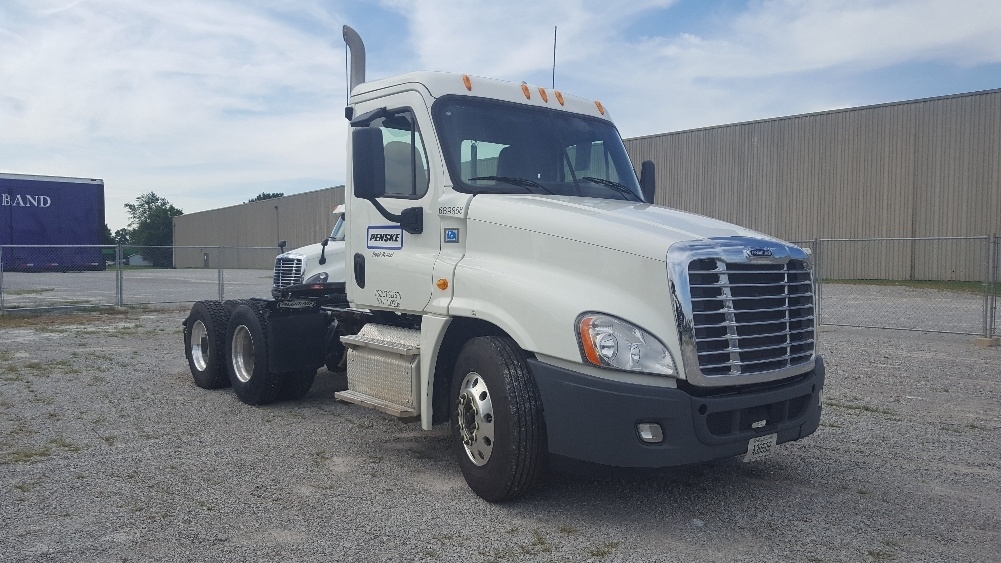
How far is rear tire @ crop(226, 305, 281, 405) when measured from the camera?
7.62 m

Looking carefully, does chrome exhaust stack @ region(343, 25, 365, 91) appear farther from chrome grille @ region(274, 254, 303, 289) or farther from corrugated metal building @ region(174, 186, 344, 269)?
corrugated metal building @ region(174, 186, 344, 269)

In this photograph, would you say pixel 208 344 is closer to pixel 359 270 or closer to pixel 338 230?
pixel 359 270

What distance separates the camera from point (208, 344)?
8.66m

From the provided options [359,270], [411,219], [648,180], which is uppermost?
[648,180]

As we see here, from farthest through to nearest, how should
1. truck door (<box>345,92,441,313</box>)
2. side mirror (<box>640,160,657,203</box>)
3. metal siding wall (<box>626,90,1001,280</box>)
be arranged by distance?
metal siding wall (<box>626,90,1001,280</box>), side mirror (<box>640,160,657,203</box>), truck door (<box>345,92,441,313</box>)

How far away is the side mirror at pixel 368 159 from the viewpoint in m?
5.52

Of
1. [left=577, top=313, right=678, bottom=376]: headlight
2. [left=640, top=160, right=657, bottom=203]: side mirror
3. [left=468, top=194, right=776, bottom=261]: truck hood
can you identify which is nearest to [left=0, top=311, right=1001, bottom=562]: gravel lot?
[left=577, top=313, right=678, bottom=376]: headlight

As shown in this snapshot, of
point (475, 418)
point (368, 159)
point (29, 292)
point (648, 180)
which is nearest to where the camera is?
point (475, 418)

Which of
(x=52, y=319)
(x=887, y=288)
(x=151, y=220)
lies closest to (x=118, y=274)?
(x=52, y=319)

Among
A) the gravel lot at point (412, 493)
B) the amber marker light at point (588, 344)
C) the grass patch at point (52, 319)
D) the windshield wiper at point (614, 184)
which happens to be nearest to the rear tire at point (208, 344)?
the gravel lot at point (412, 493)

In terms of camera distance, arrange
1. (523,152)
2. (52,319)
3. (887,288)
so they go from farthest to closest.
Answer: (52,319) < (887,288) < (523,152)

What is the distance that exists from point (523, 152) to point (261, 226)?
6233 centimetres

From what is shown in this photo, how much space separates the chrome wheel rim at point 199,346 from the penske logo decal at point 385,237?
343 cm

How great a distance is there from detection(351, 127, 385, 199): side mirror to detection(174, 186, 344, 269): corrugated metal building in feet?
130
